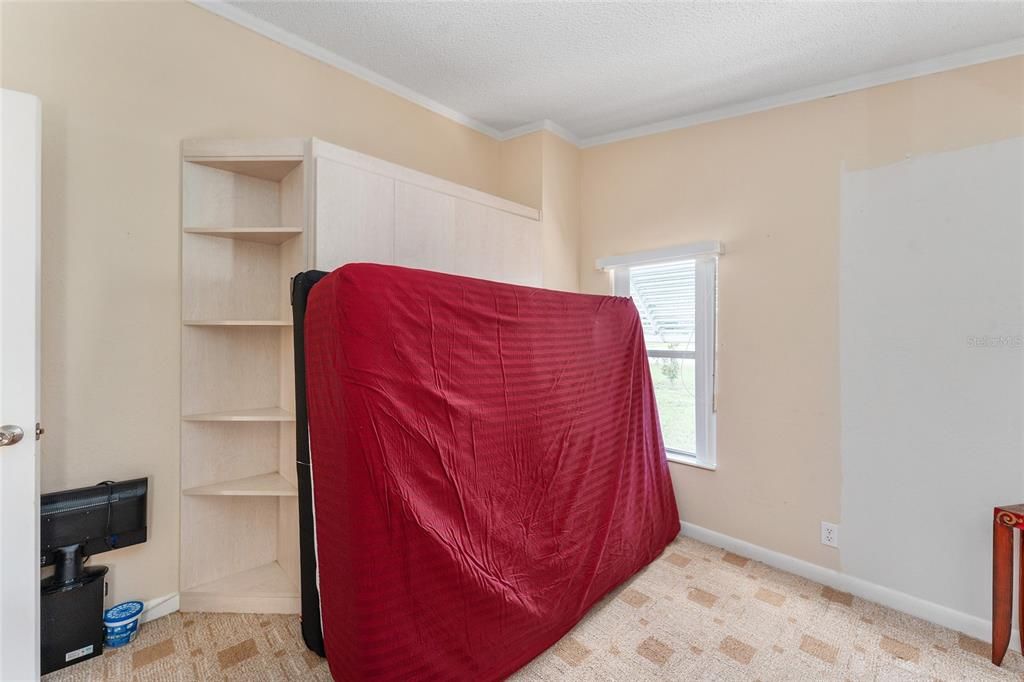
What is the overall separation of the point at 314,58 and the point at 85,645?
8.91 feet

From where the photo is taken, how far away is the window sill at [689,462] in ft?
9.41

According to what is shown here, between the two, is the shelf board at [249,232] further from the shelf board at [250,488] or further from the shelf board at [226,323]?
the shelf board at [250,488]

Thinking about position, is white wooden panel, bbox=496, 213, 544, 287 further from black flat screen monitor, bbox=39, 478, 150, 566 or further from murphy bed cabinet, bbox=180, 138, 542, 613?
black flat screen monitor, bbox=39, 478, 150, 566

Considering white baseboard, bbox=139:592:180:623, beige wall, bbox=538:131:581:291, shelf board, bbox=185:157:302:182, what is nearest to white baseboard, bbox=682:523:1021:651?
beige wall, bbox=538:131:581:291

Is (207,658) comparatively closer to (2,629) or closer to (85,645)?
(85,645)

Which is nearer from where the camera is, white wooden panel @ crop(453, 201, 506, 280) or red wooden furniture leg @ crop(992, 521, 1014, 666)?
red wooden furniture leg @ crop(992, 521, 1014, 666)

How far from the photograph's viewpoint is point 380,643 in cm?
138

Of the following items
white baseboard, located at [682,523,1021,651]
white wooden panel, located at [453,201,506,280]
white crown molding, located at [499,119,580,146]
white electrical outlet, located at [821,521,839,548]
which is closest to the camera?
white baseboard, located at [682,523,1021,651]

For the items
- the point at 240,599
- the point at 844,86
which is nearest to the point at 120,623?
the point at 240,599

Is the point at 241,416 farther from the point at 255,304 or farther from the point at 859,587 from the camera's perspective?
the point at 859,587

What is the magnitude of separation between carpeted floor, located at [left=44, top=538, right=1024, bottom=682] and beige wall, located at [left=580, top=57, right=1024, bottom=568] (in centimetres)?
47

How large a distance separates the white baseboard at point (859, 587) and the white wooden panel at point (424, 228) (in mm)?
2279

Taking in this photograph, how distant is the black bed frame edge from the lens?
1.74m

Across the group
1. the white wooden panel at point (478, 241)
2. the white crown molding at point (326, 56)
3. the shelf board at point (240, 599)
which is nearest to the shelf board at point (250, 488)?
the shelf board at point (240, 599)
